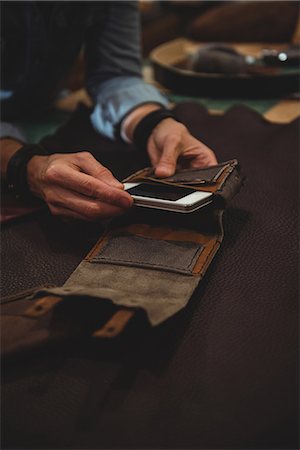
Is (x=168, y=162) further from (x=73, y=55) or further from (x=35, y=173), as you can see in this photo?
(x=73, y=55)

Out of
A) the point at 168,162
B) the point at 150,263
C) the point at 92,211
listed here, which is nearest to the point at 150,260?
the point at 150,263

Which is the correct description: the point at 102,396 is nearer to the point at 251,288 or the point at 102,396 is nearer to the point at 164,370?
the point at 164,370

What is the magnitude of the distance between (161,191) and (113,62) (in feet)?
2.01

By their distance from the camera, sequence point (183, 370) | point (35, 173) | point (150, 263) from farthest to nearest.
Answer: point (35, 173) → point (150, 263) → point (183, 370)

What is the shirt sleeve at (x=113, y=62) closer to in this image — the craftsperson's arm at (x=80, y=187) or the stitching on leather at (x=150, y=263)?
the craftsperson's arm at (x=80, y=187)

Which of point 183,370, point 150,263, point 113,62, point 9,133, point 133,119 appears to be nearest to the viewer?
point 183,370

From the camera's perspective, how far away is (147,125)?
96 centimetres

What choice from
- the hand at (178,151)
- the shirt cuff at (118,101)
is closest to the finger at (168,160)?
the hand at (178,151)

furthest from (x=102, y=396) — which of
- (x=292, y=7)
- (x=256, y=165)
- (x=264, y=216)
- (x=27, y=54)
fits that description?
(x=292, y=7)

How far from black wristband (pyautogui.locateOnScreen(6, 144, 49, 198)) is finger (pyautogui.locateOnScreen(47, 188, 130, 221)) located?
0.27ft

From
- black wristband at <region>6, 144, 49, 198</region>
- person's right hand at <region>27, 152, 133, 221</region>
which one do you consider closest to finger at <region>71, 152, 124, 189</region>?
person's right hand at <region>27, 152, 133, 221</region>

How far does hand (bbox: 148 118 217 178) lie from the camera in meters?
0.79

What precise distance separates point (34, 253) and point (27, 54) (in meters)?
0.54

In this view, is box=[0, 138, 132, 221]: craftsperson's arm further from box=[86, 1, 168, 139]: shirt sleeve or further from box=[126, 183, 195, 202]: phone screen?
box=[86, 1, 168, 139]: shirt sleeve
